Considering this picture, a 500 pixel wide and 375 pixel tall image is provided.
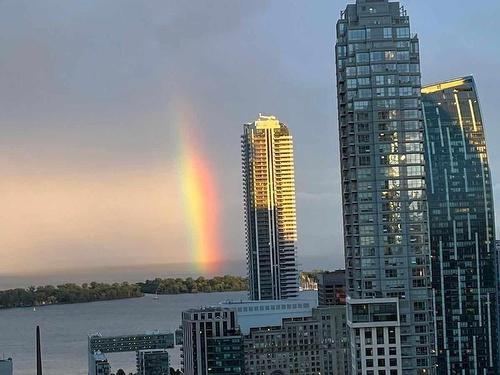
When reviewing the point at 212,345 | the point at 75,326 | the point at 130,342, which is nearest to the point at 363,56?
the point at 212,345

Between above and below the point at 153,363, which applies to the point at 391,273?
above

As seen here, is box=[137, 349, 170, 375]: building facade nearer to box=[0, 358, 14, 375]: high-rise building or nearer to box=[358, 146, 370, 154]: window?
box=[0, 358, 14, 375]: high-rise building

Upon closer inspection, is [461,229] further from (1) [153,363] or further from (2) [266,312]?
(1) [153,363]

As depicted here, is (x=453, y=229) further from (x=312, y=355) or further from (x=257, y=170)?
(x=257, y=170)

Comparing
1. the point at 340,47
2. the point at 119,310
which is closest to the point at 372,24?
the point at 340,47

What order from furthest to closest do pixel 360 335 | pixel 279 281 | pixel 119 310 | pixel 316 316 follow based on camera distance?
pixel 119 310, pixel 279 281, pixel 316 316, pixel 360 335

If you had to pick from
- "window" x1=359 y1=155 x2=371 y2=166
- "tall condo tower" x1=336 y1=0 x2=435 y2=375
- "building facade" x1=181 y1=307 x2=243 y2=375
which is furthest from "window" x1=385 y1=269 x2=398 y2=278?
"building facade" x1=181 y1=307 x2=243 y2=375
